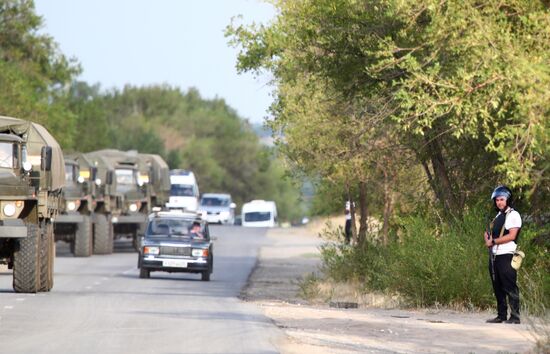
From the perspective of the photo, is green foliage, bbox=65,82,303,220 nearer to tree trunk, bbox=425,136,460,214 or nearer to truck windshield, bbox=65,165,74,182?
truck windshield, bbox=65,165,74,182

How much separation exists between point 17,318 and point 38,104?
45.0 metres

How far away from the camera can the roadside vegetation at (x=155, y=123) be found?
71625 mm

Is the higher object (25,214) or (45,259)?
(25,214)

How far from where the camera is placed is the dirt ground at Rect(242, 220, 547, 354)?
15.6 m

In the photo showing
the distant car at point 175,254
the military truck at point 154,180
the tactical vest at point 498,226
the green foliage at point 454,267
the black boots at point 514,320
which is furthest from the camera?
the military truck at point 154,180

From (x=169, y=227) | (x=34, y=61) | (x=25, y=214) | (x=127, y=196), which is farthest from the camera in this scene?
(x=34, y=61)

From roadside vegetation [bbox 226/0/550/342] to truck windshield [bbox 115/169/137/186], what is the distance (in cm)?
1820

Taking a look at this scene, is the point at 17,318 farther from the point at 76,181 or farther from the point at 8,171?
the point at 76,181

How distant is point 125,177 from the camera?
5059cm

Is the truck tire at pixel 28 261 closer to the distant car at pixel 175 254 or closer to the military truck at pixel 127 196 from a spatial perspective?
the distant car at pixel 175 254

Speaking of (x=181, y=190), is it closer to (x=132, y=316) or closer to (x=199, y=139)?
(x=132, y=316)

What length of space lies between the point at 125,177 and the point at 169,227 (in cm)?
1594

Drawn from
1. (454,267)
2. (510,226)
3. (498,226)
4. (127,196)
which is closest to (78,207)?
(127,196)

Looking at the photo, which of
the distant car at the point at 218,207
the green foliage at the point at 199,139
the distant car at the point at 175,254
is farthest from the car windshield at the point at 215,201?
the distant car at the point at 175,254
